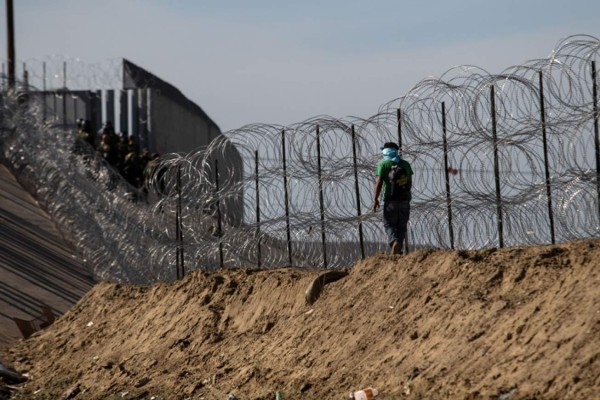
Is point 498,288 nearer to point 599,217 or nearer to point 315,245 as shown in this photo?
point 599,217

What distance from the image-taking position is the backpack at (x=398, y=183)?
46.5 feet

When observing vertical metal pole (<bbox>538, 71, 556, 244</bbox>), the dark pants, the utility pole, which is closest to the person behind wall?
the dark pants

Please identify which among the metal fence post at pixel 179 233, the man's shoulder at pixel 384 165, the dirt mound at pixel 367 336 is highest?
the man's shoulder at pixel 384 165

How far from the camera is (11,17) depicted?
39062 millimetres

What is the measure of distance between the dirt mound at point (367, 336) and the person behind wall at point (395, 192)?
929 mm

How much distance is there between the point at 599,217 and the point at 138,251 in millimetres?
10749

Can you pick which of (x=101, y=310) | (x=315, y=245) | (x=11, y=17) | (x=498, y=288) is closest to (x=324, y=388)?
(x=498, y=288)

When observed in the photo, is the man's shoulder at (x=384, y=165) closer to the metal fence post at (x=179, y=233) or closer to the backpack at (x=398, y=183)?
the backpack at (x=398, y=183)

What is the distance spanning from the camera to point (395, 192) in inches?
560

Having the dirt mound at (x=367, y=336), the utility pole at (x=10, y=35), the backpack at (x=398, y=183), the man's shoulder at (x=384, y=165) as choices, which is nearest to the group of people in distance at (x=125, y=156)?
the utility pole at (x=10, y=35)

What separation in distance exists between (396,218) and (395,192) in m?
0.29

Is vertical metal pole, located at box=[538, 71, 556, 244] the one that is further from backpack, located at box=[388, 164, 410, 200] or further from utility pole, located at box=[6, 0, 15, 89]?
utility pole, located at box=[6, 0, 15, 89]

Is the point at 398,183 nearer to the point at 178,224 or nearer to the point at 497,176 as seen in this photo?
the point at 497,176

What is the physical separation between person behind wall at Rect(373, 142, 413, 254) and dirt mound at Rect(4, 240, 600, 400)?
3.05 ft
